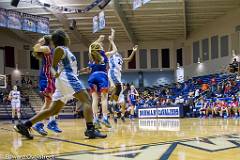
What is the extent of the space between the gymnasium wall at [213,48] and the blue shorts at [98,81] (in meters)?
19.9

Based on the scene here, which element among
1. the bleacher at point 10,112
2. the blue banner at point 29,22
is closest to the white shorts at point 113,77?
the blue banner at point 29,22

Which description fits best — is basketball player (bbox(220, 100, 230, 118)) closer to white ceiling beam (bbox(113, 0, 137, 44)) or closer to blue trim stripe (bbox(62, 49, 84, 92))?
blue trim stripe (bbox(62, 49, 84, 92))

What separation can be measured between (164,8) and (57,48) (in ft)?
65.7

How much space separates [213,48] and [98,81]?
22350mm

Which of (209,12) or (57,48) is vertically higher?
(209,12)

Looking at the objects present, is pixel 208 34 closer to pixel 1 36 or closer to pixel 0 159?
pixel 1 36

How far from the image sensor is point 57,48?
4426 mm

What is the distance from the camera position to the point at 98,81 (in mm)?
6285

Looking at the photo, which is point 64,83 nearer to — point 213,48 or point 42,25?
point 42,25

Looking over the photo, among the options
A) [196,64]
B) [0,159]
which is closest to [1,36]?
[196,64]

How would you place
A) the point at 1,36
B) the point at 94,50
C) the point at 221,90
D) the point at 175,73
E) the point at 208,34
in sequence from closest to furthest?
the point at 94,50
the point at 221,90
the point at 208,34
the point at 1,36
the point at 175,73

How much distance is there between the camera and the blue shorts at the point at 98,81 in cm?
623

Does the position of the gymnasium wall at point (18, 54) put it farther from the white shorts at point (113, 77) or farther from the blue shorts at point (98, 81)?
the blue shorts at point (98, 81)

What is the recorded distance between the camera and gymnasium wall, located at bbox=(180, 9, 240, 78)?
25.1 metres
